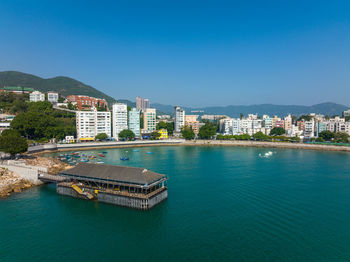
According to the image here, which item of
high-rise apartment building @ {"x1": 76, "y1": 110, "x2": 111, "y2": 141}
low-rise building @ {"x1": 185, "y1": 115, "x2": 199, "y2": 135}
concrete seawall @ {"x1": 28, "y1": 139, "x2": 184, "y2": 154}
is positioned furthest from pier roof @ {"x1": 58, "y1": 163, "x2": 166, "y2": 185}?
low-rise building @ {"x1": 185, "y1": 115, "x2": 199, "y2": 135}

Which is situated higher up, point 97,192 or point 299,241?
point 97,192

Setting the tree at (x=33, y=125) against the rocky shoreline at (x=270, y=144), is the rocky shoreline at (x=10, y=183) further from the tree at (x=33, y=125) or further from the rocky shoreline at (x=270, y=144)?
the rocky shoreline at (x=270, y=144)

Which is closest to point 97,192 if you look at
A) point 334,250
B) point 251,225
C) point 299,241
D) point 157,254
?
point 157,254

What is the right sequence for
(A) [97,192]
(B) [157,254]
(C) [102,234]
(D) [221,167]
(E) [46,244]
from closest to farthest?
(B) [157,254], (E) [46,244], (C) [102,234], (A) [97,192], (D) [221,167]

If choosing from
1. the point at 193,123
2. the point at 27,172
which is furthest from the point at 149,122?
the point at 27,172

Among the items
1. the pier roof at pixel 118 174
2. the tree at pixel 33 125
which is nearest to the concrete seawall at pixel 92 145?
the tree at pixel 33 125

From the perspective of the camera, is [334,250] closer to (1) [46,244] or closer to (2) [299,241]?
(2) [299,241]

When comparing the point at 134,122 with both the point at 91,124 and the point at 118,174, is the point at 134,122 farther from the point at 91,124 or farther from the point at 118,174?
the point at 118,174
